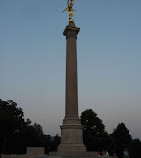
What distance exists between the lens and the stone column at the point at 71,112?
23.4 m

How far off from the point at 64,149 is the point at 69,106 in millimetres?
4641

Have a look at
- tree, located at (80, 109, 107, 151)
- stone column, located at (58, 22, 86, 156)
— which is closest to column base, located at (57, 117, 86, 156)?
stone column, located at (58, 22, 86, 156)

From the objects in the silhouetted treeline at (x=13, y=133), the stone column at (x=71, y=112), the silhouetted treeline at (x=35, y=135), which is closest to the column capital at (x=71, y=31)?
the stone column at (x=71, y=112)

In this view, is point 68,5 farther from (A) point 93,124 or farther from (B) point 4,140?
(B) point 4,140

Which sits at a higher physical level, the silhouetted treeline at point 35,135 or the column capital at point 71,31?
the column capital at point 71,31

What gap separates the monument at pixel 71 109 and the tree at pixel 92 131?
98.9 ft

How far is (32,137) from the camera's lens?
72500 millimetres

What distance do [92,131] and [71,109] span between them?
32592mm

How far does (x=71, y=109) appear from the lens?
2506 centimetres

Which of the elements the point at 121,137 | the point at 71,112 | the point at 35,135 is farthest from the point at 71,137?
the point at 121,137

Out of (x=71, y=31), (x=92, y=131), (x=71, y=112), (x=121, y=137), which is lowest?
(x=121, y=137)

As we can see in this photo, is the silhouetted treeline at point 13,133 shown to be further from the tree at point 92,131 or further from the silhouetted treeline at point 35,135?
the tree at point 92,131

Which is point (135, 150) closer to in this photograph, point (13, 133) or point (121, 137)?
point (13, 133)

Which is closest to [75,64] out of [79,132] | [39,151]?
[79,132]
